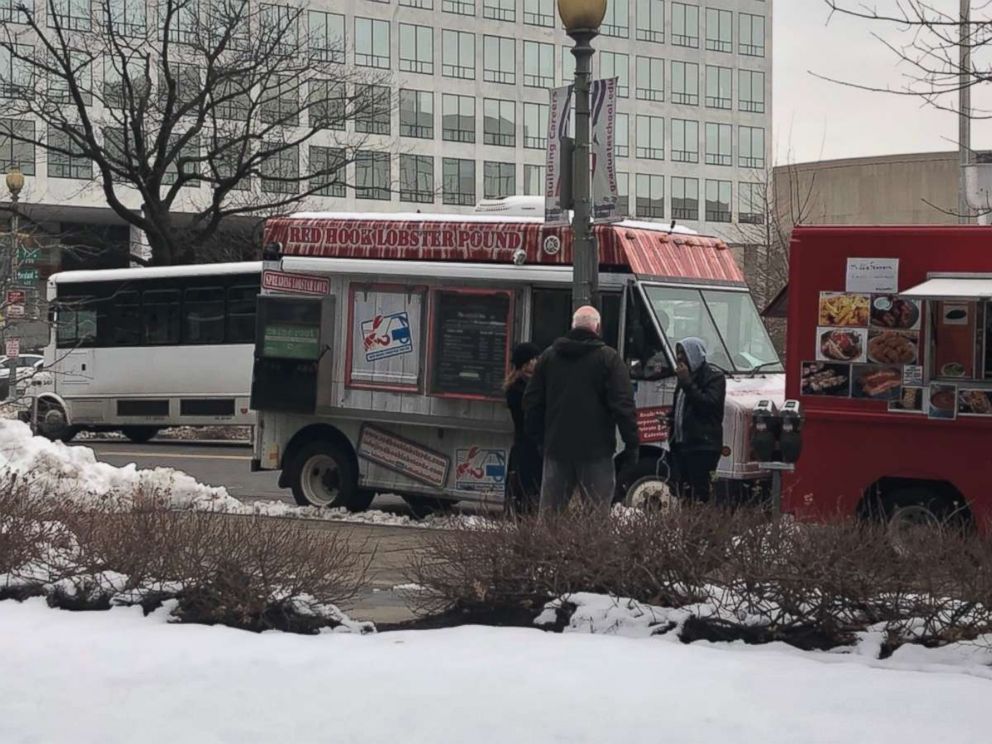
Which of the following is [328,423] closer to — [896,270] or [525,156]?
[896,270]

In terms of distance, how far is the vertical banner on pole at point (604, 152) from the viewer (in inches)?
494

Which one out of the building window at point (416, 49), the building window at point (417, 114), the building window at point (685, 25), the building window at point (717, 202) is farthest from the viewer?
the building window at point (717, 202)

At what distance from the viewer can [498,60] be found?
7744cm

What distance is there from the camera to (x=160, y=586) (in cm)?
762

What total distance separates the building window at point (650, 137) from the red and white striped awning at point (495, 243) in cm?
6918

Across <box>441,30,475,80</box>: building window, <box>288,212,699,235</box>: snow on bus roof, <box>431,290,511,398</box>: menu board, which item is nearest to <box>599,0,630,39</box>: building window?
<box>441,30,475,80</box>: building window

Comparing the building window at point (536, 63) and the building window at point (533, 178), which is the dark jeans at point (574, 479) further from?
the building window at point (536, 63)

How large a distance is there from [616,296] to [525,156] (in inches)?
2626

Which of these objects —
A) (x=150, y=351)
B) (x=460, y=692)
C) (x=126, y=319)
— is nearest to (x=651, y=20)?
(x=126, y=319)

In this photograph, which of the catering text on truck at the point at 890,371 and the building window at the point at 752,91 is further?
A: the building window at the point at 752,91

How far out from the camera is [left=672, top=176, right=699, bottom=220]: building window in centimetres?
8469

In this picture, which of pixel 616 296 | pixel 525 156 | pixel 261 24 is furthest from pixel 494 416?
pixel 525 156

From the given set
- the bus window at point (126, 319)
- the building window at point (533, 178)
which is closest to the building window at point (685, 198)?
the building window at point (533, 178)

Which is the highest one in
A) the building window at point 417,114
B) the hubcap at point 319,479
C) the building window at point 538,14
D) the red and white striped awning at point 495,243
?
the building window at point 538,14
